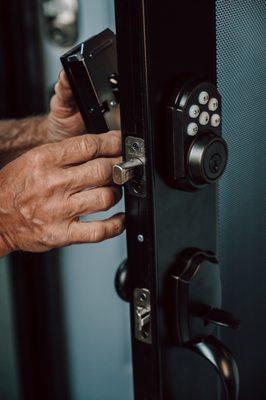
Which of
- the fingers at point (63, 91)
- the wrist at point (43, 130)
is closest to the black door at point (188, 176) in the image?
the fingers at point (63, 91)

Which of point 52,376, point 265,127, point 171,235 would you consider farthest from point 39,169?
point 52,376

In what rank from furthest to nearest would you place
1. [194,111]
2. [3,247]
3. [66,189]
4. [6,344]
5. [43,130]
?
1. [6,344]
2. [43,130]
3. [3,247]
4. [66,189]
5. [194,111]

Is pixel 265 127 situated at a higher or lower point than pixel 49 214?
higher

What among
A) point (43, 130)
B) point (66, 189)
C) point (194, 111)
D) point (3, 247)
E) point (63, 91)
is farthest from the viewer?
point (43, 130)

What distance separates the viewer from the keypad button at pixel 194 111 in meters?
0.61

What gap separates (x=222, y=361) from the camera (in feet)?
2.22

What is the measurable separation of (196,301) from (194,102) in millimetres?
248

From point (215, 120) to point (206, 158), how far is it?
5 cm

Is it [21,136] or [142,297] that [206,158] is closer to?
[142,297]

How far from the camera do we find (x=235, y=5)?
69 centimetres

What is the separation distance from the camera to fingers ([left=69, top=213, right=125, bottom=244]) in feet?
2.39

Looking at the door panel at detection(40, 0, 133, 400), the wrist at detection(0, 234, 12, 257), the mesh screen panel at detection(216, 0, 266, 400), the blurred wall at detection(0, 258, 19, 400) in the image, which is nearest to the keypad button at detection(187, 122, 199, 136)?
the mesh screen panel at detection(216, 0, 266, 400)

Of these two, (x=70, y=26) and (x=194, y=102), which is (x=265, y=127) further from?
(x=70, y=26)

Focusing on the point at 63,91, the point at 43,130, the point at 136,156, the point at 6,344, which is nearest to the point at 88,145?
the point at 136,156
